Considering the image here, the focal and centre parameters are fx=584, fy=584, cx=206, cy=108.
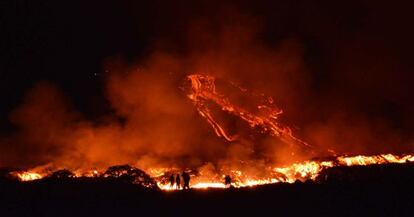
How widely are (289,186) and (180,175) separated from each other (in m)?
2.79

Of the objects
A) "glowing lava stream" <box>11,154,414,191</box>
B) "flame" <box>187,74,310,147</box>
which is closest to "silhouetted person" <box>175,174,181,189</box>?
"glowing lava stream" <box>11,154,414,191</box>

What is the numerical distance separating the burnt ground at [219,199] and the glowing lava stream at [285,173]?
80 centimetres

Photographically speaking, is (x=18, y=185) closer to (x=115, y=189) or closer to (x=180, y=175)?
(x=115, y=189)

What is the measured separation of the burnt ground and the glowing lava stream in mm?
798

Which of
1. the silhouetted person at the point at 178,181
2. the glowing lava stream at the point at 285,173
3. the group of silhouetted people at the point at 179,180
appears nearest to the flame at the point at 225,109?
the glowing lava stream at the point at 285,173

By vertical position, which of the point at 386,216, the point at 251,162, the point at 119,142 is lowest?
the point at 386,216

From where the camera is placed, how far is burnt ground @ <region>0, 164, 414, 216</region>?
12.5 metres

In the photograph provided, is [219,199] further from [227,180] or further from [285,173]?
[285,173]

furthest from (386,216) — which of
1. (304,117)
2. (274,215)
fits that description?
(304,117)

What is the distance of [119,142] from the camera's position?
1784 cm

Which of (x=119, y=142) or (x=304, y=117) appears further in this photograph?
(x=304, y=117)

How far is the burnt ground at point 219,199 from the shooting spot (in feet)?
41.1

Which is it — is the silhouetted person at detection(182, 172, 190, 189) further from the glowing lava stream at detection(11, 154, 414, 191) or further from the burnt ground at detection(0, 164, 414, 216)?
the burnt ground at detection(0, 164, 414, 216)

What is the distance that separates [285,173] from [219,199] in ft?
9.35
